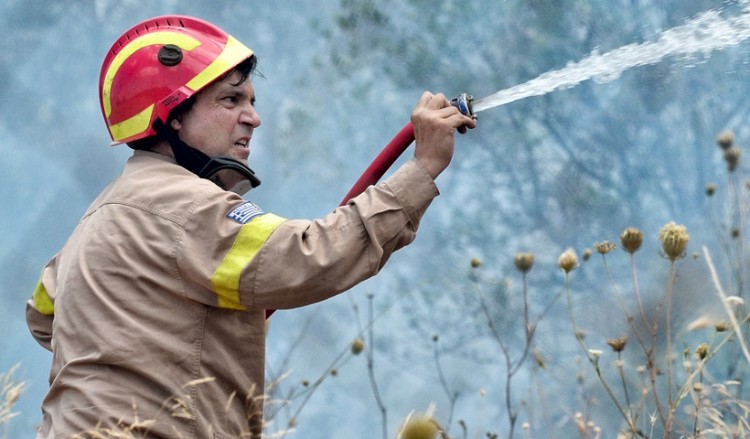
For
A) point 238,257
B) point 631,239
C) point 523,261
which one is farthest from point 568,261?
point 238,257

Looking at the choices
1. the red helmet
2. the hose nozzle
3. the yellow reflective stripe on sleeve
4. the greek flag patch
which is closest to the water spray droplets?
the hose nozzle

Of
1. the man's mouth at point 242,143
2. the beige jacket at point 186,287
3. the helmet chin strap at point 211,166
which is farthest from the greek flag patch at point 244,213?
the man's mouth at point 242,143

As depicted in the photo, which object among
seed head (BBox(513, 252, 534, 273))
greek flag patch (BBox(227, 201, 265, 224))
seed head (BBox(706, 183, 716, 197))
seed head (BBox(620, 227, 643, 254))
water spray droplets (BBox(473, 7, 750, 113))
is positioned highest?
seed head (BBox(706, 183, 716, 197))

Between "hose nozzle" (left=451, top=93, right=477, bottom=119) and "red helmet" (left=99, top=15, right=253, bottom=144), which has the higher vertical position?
"hose nozzle" (left=451, top=93, right=477, bottom=119)

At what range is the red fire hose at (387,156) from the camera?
9.80 feet

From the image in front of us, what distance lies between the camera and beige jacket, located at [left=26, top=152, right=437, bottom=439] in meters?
2.63

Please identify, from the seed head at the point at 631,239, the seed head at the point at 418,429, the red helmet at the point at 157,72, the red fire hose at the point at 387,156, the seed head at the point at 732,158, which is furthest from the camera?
the seed head at the point at 732,158

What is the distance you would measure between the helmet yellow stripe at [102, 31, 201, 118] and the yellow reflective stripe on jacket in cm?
73

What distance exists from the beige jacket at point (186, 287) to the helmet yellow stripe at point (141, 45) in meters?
0.45

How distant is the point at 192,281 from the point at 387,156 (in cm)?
65

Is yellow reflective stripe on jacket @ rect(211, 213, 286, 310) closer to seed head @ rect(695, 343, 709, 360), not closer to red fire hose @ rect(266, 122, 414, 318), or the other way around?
red fire hose @ rect(266, 122, 414, 318)

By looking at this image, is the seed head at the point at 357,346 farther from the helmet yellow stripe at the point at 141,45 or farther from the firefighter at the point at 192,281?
the helmet yellow stripe at the point at 141,45

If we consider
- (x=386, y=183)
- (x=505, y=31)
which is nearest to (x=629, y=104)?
(x=505, y=31)

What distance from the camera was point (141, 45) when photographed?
126 inches
